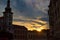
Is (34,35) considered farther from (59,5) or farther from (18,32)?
(59,5)

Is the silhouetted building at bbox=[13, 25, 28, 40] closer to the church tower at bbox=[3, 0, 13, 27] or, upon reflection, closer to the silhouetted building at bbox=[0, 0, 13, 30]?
the silhouetted building at bbox=[0, 0, 13, 30]

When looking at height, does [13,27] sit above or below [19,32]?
above

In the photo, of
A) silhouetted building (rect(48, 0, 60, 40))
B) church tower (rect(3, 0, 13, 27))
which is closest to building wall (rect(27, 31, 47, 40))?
church tower (rect(3, 0, 13, 27))

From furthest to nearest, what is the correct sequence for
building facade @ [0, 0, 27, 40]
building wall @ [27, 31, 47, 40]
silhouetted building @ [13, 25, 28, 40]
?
1. building wall @ [27, 31, 47, 40]
2. silhouetted building @ [13, 25, 28, 40]
3. building facade @ [0, 0, 27, 40]

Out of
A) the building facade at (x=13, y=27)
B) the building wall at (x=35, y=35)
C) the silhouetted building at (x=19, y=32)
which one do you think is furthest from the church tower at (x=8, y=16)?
the building wall at (x=35, y=35)

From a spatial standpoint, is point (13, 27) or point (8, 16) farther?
point (13, 27)

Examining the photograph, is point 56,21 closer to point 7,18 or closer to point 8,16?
point 7,18

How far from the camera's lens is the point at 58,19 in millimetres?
41000

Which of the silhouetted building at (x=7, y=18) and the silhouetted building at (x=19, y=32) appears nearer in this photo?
the silhouetted building at (x=7, y=18)

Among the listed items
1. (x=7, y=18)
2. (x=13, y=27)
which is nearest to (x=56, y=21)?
(x=7, y=18)

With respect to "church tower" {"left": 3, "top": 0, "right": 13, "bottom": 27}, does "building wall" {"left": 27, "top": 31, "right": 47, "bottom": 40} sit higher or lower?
lower

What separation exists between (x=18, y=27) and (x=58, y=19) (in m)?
64.8

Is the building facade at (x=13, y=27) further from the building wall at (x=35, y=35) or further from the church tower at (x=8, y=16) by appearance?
the building wall at (x=35, y=35)

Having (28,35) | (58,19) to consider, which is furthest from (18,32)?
(58,19)
